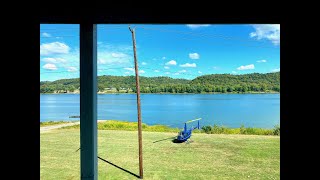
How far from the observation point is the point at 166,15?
118 centimetres

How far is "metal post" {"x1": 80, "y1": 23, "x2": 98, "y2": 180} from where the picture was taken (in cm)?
124

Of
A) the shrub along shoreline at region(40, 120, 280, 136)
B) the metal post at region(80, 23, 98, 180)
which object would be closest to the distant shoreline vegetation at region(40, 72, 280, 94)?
the shrub along shoreline at region(40, 120, 280, 136)

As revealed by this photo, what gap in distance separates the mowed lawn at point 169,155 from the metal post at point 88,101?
380 centimetres

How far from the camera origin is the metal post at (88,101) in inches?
48.6

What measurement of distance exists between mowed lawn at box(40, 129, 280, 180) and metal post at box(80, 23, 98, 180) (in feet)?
12.5

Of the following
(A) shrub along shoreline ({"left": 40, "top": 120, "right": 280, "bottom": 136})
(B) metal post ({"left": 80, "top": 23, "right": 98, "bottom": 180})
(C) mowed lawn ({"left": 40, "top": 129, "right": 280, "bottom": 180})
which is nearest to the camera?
(B) metal post ({"left": 80, "top": 23, "right": 98, "bottom": 180})

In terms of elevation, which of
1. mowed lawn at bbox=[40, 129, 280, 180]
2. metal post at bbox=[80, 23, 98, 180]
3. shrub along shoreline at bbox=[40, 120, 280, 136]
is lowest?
mowed lawn at bbox=[40, 129, 280, 180]

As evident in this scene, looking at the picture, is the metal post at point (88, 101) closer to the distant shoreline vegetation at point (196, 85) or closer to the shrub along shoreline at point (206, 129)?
the distant shoreline vegetation at point (196, 85)

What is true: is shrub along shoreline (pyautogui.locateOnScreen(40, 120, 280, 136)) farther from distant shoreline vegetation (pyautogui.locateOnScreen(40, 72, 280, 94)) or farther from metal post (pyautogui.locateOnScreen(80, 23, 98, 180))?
metal post (pyautogui.locateOnScreen(80, 23, 98, 180))

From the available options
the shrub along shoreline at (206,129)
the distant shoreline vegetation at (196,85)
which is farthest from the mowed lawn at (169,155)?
the distant shoreline vegetation at (196,85)
